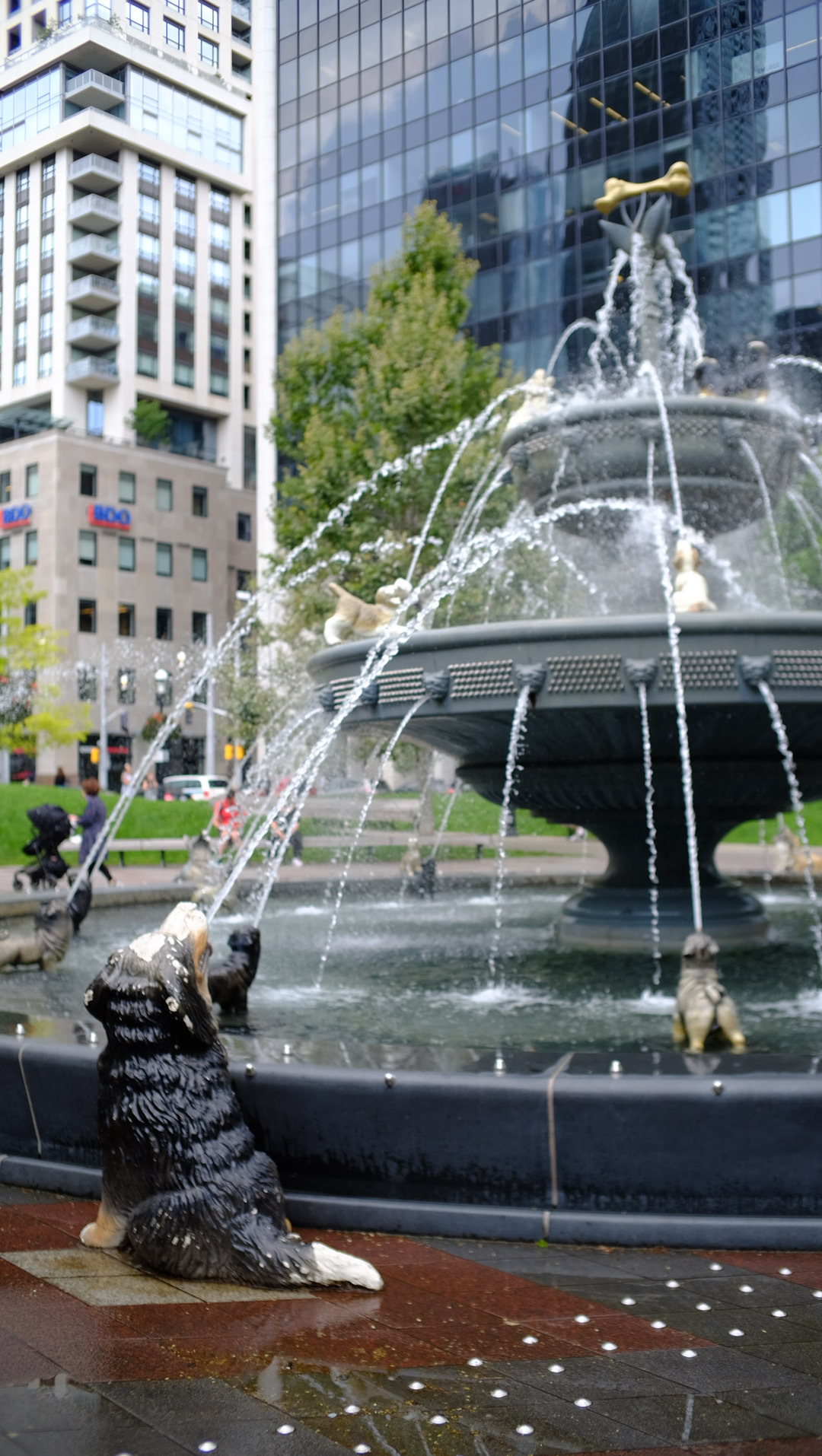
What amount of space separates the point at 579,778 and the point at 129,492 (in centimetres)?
6460

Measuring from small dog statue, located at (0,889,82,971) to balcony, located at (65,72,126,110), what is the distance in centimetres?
1234

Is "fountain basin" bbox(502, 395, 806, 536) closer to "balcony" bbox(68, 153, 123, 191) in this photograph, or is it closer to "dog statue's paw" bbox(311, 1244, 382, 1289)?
"dog statue's paw" bbox(311, 1244, 382, 1289)

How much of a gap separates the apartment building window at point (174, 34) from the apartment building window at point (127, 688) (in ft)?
185

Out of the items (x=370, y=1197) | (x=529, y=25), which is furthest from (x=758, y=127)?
(x=370, y=1197)

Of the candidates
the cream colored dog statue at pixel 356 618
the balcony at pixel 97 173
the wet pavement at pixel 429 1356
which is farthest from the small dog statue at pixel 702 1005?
the balcony at pixel 97 173

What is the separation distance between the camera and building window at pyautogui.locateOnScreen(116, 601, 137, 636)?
6912 centimetres

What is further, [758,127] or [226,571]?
[226,571]

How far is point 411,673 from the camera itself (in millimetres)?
8398

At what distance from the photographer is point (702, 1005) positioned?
580 cm

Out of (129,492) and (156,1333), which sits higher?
(129,492)

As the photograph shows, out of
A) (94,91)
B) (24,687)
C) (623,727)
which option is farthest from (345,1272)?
(24,687)

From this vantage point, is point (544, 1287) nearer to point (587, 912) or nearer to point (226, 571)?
point (587, 912)

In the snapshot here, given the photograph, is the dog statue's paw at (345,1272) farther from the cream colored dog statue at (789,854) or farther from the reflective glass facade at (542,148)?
the reflective glass facade at (542,148)

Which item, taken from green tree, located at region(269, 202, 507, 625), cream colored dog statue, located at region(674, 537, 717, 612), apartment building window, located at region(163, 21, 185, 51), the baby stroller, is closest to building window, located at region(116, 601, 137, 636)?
green tree, located at region(269, 202, 507, 625)
